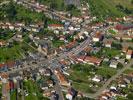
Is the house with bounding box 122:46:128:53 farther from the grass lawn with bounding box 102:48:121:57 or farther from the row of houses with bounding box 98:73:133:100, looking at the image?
the row of houses with bounding box 98:73:133:100

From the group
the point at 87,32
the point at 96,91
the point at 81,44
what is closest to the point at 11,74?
the point at 96,91

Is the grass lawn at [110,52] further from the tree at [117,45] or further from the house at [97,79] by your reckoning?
the house at [97,79]

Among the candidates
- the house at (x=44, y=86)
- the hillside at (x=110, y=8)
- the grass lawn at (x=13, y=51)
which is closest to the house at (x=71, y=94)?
the house at (x=44, y=86)

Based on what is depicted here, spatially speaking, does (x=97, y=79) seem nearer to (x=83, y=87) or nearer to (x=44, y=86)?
(x=83, y=87)

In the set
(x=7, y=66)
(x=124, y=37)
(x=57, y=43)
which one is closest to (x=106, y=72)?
(x=57, y=43)

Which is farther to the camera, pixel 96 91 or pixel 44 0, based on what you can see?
pixel 44 0

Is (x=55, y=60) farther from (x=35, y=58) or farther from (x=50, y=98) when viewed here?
(x=50, y=98)

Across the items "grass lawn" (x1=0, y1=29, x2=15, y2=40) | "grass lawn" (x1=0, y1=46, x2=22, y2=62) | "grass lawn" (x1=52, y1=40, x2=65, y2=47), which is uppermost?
"grass lawn" (x1=52, y1=40, x2=65, y2=47)

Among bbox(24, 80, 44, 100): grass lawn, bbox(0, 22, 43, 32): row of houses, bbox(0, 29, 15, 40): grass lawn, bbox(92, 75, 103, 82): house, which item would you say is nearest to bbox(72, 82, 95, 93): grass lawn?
bbox(92, 75, 103, 82): house

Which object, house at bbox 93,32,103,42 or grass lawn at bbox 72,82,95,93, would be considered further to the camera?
house at bbox 93,32,103,42
